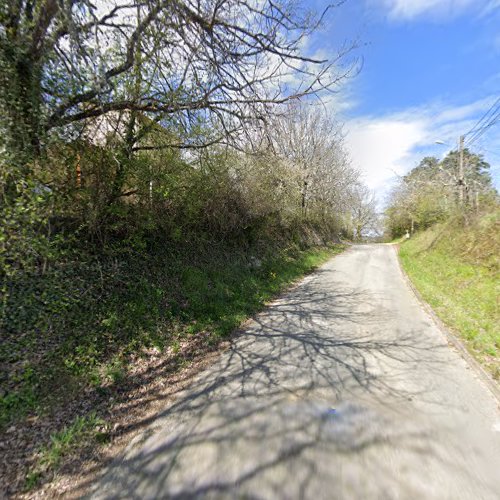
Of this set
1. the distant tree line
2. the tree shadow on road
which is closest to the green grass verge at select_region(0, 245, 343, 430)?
the tree shadow on road

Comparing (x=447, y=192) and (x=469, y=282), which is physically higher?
(x=447, y=192)

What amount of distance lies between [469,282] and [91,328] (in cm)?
975

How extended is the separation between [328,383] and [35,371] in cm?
384

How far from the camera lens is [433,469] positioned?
85.8 inches

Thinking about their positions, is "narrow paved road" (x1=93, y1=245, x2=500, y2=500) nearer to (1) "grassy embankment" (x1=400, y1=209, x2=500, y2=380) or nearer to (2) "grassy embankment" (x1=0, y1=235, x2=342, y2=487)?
(1) "grassy embankment" (x1=400, y1=209, x2=500, y2=380)

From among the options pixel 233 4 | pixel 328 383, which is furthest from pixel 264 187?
pixel 328 383

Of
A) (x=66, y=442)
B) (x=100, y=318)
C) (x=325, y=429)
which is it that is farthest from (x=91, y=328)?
(x=325, y=429)

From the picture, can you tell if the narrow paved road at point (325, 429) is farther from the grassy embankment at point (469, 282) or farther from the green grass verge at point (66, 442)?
the grassy embankment at point (469, 282)

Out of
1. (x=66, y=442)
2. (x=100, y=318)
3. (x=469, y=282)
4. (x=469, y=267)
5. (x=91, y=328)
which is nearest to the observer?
(x=66, y=442)

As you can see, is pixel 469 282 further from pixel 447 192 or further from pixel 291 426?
pixel 447 192

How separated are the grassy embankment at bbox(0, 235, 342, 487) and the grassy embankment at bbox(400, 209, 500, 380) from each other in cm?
432

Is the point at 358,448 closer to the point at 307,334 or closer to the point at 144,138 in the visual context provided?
the point at 307,334

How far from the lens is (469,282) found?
766 cm

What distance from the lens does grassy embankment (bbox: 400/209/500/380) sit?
4574 mm
